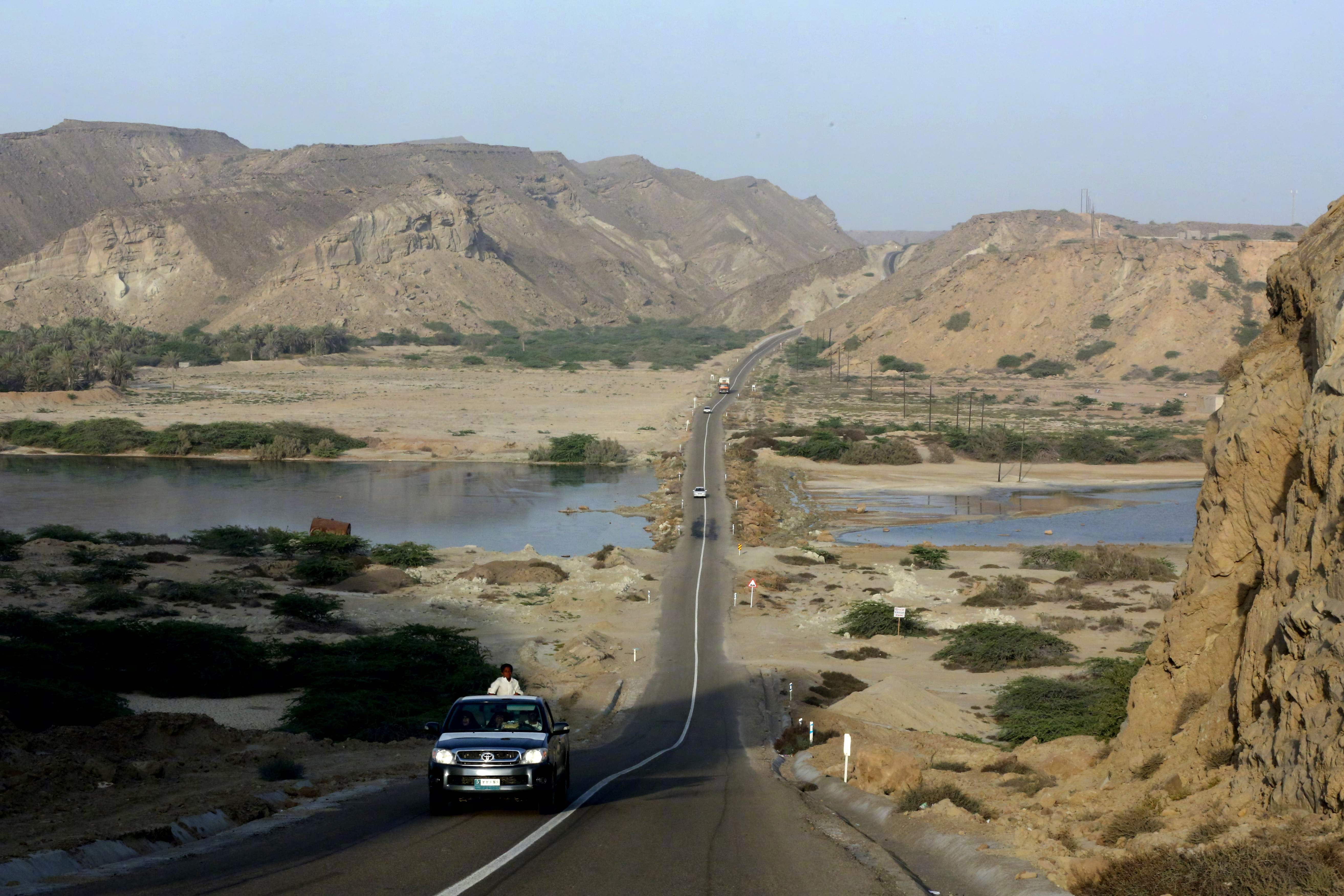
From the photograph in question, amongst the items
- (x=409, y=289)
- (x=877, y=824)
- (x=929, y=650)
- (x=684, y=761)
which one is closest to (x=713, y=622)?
(x=929, y=650)

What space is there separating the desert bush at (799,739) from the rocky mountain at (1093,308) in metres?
114

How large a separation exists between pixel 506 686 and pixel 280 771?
10.6 feet

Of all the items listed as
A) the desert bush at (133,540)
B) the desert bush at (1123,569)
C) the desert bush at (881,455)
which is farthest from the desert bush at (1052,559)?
the desert bush at (133,540)

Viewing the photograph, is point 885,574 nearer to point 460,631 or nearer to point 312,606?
point 460,631

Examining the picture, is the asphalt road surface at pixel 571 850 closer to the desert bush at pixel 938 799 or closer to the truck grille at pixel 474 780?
the truck grille at pixel 474 780

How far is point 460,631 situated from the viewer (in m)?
33.6

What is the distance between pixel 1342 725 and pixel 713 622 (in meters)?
30.2

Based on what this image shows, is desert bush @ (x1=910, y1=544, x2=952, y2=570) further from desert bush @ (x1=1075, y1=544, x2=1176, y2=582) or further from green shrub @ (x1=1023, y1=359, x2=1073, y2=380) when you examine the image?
green shrub @ (x1=1023, y1=359, x2=1073, y2=380)

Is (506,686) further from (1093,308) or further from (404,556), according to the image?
(1093,308)

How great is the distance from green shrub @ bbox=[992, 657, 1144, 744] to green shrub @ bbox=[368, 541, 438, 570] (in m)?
24.9

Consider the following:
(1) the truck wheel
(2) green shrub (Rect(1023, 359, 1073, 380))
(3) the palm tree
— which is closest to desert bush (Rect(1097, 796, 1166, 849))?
(1) the truck wheel

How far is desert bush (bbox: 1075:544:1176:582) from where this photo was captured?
42.2 meters

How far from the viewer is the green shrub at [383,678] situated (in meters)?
21.1

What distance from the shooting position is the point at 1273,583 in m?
10.4
